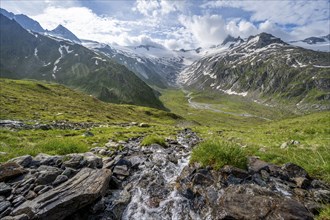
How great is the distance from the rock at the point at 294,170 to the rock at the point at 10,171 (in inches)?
519

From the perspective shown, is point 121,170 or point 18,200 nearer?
point 18,200

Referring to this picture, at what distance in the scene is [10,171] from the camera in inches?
390

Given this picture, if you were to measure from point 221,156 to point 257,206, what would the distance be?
13.7 feet

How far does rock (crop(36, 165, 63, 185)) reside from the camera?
980 centimetres

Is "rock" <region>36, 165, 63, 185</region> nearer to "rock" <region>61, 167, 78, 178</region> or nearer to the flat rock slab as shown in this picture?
"rock" <region>61, 167, 78, 178</region>

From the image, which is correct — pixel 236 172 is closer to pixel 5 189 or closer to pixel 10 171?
pixel 5 189

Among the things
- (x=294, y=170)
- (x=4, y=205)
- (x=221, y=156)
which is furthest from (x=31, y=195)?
(x=294, y=170)

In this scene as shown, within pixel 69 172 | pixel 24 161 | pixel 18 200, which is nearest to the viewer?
pixel 18 200

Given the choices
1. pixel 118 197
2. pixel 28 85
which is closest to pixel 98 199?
pixel 118 197

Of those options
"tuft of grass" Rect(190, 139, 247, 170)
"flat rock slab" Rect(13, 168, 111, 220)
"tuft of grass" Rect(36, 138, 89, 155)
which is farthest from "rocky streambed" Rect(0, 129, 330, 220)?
"tuft of grass" Rect(36, 138, 89, 155)

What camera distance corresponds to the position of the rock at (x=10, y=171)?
970 cm

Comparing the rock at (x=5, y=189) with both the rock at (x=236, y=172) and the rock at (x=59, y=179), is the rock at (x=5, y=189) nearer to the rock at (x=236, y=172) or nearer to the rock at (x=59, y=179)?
the rock at (x=59, y=179)

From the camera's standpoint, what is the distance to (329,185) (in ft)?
32.3

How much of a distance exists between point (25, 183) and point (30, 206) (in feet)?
6.21
